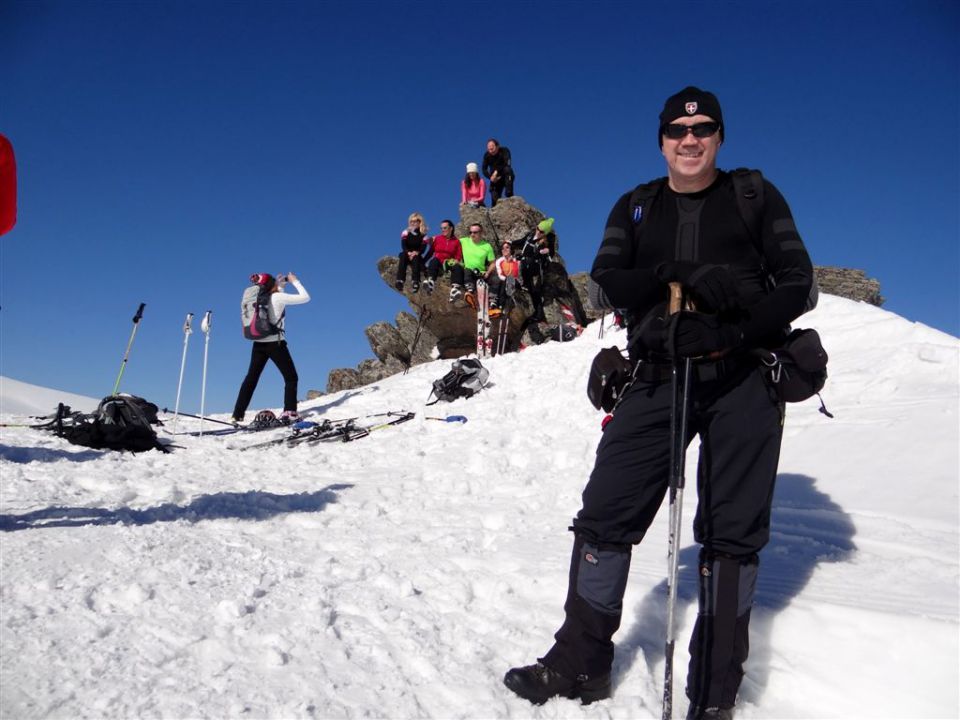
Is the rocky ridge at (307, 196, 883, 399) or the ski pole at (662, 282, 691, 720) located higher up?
the rocky ridge at (307, 196, 883, 399)

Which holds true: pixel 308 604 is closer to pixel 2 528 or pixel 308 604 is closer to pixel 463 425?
pixel 2 528

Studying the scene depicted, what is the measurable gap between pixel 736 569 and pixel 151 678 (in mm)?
2243

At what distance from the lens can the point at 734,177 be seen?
8.51 feet

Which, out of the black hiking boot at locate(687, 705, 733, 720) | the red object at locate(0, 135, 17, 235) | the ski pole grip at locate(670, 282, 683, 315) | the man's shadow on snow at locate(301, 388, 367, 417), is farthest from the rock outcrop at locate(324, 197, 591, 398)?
the black hiking boot at locate(687, 705, 733, 720)

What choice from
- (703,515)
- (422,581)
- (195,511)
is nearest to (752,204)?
(703,515)

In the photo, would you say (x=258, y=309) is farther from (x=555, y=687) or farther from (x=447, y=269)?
(x=555, y=687)

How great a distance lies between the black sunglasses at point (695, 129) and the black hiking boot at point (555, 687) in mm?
2214

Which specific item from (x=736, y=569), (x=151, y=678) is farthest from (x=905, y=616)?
(x=151, y=678)

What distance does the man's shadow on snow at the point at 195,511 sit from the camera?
167 inches

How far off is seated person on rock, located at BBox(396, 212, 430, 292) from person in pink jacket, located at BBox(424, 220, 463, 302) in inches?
15.1

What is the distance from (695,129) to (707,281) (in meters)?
0.72

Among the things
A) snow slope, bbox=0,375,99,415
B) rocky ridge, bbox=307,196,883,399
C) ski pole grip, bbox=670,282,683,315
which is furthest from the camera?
rocky ridge, bbox=307,196,883,399

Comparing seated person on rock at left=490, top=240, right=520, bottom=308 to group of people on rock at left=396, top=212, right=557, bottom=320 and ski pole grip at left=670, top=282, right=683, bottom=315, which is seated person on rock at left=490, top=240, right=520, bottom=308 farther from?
ski pole grip at left=670, top=282, right=683, bottom=315

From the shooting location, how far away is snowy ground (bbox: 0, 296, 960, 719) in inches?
90.7
